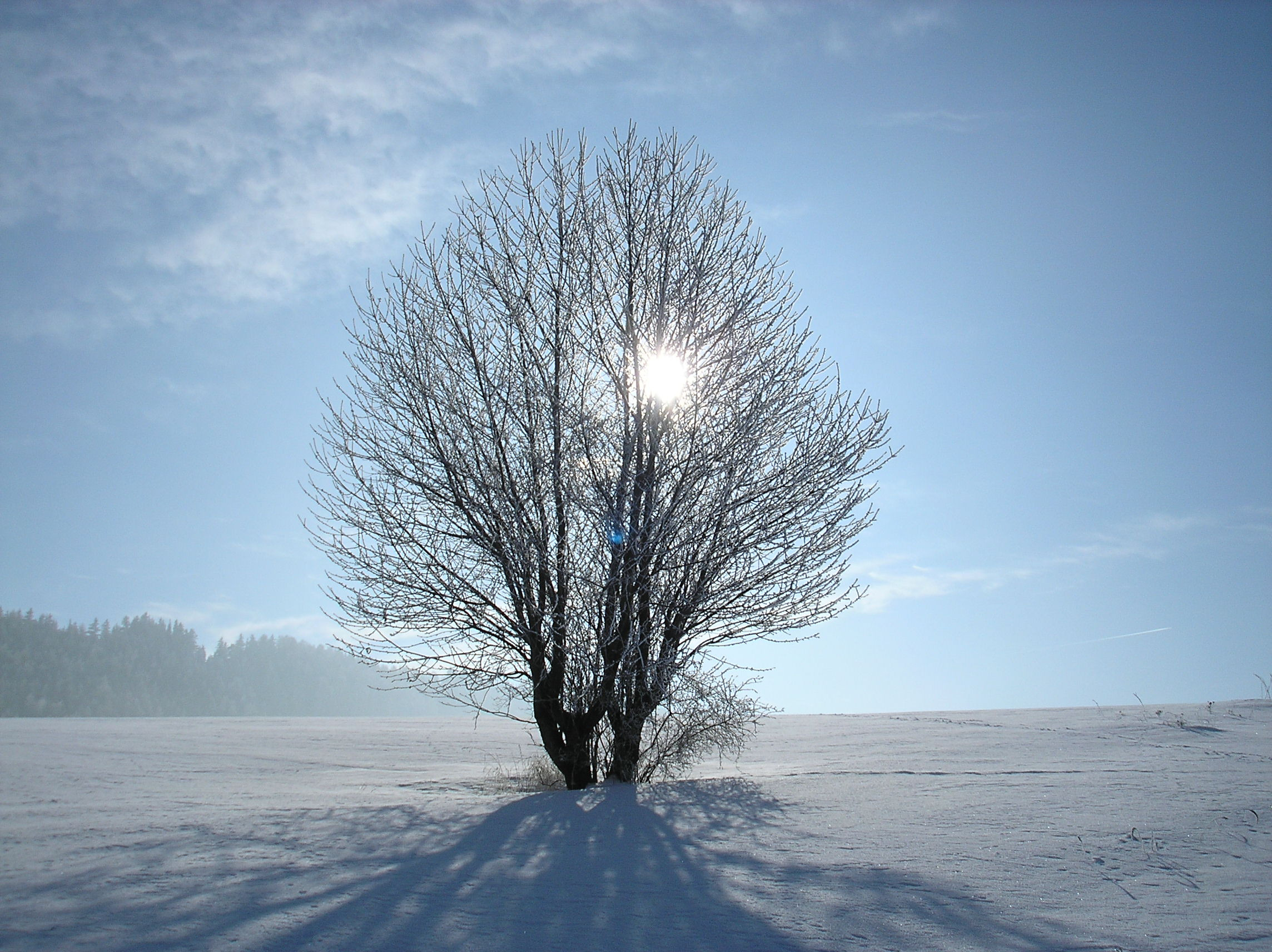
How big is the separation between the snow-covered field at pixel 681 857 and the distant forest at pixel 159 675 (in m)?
41.4

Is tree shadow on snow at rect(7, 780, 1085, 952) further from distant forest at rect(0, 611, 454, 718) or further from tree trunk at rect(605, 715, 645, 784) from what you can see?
distant forest at rect(0, 611, 454, 718)

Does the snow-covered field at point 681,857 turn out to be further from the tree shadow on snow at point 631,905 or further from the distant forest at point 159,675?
the distant forest at point 159,675

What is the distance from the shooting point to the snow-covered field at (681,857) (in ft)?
8.02

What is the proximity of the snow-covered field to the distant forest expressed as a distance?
136 feet

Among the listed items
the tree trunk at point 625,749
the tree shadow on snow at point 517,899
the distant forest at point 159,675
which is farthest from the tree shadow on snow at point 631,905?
the distant forest at point 159,675

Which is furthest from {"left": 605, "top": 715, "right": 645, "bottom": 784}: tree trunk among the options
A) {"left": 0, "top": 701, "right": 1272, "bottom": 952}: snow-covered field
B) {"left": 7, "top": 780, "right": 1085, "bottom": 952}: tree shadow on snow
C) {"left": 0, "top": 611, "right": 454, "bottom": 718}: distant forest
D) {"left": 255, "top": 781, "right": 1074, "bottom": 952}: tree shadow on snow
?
{"left": 0, "top": 611, "right": 454, "bottom": 718}: distant forest

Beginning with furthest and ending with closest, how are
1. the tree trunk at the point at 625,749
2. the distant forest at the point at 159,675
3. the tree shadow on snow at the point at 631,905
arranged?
the distant forest at the point at 159,675 < the tree trunk at the point at 625,749 < the tree shadow on snow at the point at 631,905

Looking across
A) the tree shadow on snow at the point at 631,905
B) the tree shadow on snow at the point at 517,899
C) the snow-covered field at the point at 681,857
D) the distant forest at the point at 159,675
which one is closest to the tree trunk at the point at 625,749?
the snow-covered field at the point at 681,857

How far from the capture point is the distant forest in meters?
56.9

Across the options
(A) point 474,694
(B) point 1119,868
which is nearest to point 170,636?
(A) point 474,694

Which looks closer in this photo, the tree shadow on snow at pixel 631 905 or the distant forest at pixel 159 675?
the tree shadow on snow at pixel 631 905

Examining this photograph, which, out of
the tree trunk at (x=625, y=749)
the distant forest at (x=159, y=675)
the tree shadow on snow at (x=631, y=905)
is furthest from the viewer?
the distant forest at (x=159, y=675)

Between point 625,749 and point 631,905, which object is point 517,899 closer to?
point 631,905

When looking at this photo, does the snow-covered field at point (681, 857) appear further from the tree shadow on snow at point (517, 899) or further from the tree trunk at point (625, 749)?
the tree trunk at point (625, 749)
